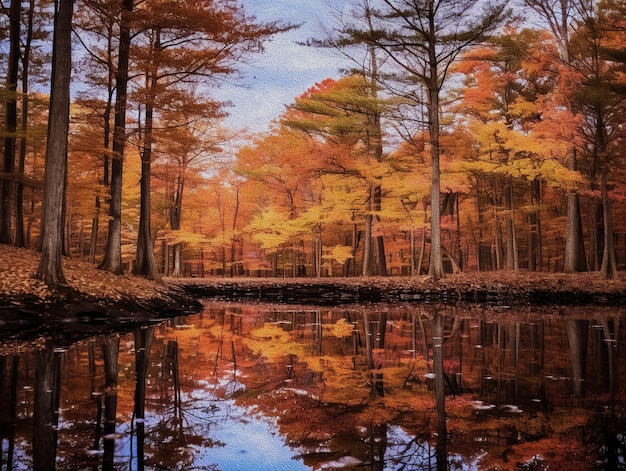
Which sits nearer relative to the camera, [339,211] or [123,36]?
[123,36]

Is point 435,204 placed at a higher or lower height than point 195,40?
lower

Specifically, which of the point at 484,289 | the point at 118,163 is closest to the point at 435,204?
the point at 484,289

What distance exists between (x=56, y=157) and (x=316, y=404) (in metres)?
7.89

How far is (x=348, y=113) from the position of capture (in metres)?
21.3

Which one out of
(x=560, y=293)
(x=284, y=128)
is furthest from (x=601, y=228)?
(x=284, y=128)

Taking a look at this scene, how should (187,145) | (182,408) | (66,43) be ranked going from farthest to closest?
(187,145)
(66,43)
(182,408)

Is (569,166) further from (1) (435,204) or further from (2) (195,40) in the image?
(2) (195,40)

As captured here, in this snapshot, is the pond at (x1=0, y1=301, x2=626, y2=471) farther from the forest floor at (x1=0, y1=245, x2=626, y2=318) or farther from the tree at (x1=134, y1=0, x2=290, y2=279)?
the tree at (x1=134, y1=0, x2=290, y2=279)

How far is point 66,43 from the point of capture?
9.46m

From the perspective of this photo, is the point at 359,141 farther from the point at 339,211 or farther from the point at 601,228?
the point at 601,228

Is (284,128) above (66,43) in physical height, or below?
above

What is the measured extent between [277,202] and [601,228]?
1761cm

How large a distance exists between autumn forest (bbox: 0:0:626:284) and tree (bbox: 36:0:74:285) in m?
0.03

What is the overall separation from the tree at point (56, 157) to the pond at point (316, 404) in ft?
9.46
